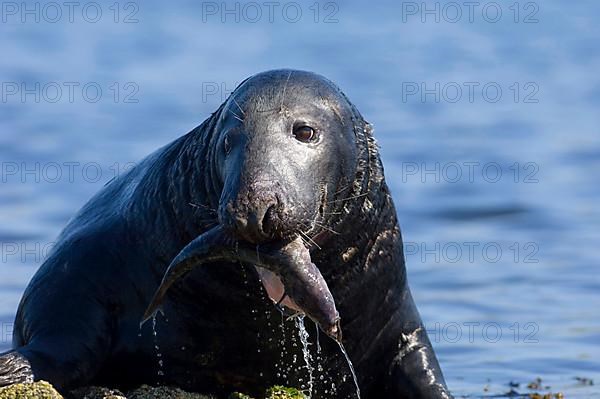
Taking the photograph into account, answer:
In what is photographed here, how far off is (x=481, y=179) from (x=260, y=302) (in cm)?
995

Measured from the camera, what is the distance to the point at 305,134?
845 centimetres

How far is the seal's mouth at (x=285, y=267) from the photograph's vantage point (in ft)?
24.8

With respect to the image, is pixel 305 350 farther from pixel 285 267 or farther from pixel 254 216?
pixel 254 216

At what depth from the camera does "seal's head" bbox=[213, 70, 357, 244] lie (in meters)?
7.60

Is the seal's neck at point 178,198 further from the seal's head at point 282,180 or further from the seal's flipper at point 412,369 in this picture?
the seal's flipper at point 412,369

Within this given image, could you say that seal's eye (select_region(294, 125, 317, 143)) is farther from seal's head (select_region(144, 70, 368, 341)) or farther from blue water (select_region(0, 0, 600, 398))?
blue water (select_region(0, 0, 600, 398))

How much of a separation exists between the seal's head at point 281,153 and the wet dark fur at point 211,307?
0.07m

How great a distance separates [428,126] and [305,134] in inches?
504

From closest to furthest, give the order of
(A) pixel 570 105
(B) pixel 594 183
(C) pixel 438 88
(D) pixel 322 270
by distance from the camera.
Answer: (D) pixel 322 270
(B) pixel 594 183
(A) pixel 570 105
(C) pixel 438 88

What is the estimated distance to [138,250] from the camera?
946 centimetres

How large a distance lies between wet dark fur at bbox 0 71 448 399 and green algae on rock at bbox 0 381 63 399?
47 centimetres

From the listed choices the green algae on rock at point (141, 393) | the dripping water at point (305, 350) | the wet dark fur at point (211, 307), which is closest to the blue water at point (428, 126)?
the wet dark fur at point (211, 307)

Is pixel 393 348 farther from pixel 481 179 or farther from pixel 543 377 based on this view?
pixel 481 179

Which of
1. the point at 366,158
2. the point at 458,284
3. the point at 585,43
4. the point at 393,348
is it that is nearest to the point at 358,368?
the point at 393,348
